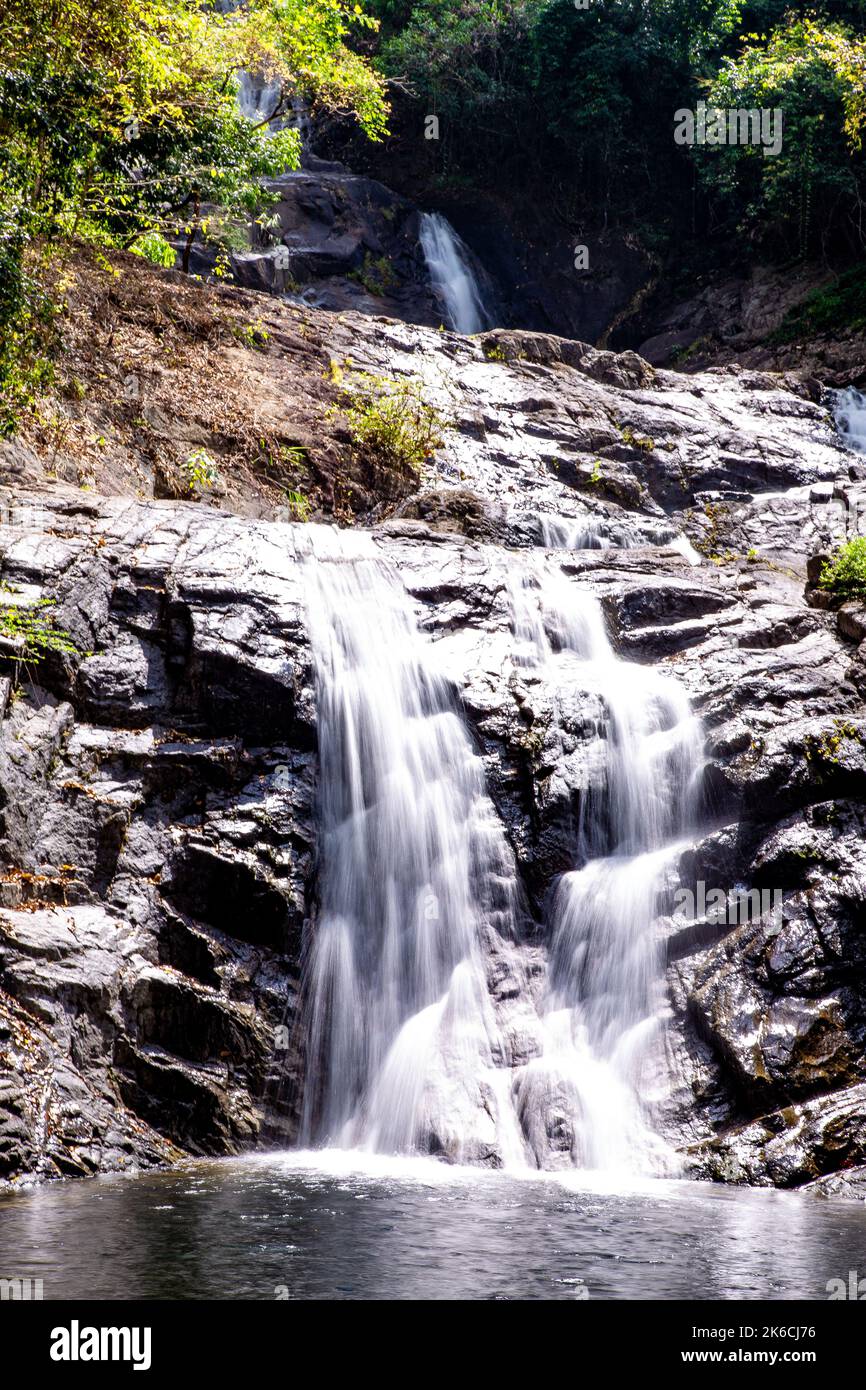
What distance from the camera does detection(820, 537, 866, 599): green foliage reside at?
38.8 feet

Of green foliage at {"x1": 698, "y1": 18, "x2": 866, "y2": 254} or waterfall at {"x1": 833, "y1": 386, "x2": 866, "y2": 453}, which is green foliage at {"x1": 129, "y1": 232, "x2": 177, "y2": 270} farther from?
green foliage at {"x1": 698, "y1": 18, "x2": 866, "y2": 254}

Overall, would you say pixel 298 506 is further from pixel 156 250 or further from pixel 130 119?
pixel 156 250

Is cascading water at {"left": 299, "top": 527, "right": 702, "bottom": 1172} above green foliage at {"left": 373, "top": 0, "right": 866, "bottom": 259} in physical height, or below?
below

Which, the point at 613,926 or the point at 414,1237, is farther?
the point at 613,926

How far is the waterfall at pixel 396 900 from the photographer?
7863 mm

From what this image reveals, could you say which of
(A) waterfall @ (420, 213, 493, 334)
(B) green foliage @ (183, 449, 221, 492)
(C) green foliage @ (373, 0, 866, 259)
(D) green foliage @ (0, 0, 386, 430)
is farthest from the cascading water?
(C) green foliage @ (373, 0, 866, 259)

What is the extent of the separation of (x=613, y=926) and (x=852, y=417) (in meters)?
15.7

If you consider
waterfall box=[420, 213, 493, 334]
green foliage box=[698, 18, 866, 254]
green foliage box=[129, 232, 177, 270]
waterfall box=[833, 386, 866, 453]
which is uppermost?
green foliage box=[698, 18, 866, 254]

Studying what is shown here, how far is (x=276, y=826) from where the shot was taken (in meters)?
8.84

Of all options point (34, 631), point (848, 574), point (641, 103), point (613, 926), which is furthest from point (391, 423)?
point (641, 103)

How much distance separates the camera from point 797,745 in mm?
9219

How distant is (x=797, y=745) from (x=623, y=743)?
151 centimetres

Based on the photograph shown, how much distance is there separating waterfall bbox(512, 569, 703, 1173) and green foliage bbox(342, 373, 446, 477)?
4.95m

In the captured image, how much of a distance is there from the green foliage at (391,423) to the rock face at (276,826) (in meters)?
2.82
